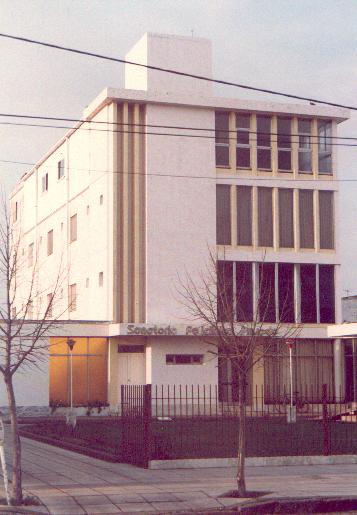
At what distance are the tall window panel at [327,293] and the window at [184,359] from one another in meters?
7.06

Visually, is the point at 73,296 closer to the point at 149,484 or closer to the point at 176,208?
the point at 176,208

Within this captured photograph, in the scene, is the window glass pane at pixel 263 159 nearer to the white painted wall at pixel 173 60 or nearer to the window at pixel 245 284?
A: the white painted wall at pixel 173 60

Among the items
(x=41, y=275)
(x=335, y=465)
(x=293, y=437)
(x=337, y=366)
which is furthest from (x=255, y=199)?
(x=335, y=465)

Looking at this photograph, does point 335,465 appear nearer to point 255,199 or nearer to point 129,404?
point 129,404

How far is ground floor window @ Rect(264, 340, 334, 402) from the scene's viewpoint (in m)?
50.9

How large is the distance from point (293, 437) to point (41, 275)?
3562 centimetres

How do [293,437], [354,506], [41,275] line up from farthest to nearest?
[41,275]
[293,437]
[354,506]

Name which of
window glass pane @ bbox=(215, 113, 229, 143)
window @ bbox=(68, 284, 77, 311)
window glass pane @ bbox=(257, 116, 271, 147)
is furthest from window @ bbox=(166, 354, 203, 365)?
window glass pane @ bbox=(257, 116, 271, 147)

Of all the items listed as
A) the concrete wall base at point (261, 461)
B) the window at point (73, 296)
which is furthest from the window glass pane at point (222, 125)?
the concrete wall base at point (261, 461)

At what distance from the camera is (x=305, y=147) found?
175 feet

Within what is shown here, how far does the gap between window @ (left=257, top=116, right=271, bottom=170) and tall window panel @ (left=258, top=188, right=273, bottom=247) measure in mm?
1392

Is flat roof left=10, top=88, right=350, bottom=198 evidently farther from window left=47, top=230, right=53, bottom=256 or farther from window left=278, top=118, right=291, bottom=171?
window left=47, top=230, right=53, bottom=256

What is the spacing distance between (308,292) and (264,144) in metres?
8.13

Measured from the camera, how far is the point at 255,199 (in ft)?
170
